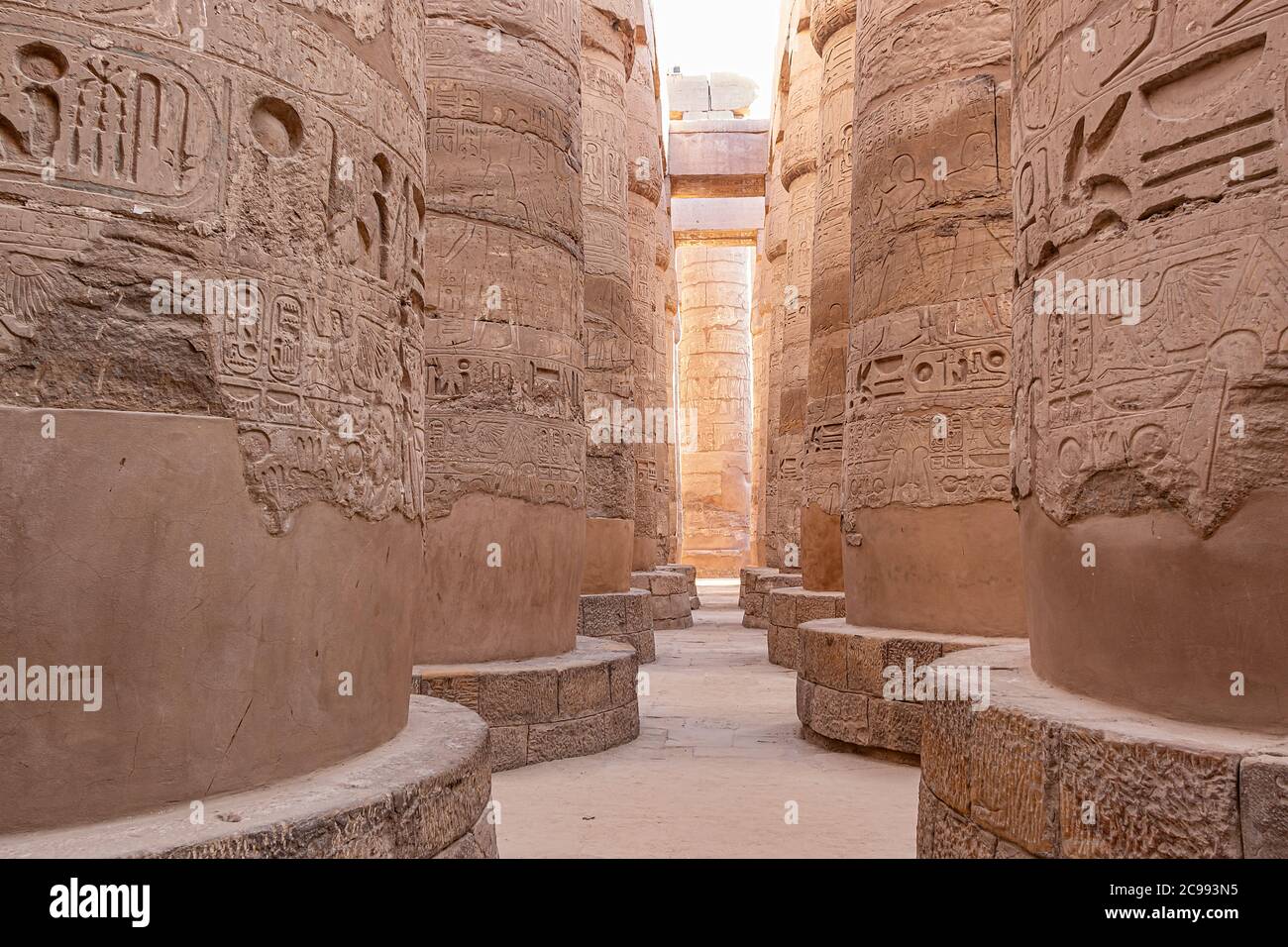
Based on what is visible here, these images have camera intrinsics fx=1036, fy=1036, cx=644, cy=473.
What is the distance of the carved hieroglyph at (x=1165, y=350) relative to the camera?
2.42 meters

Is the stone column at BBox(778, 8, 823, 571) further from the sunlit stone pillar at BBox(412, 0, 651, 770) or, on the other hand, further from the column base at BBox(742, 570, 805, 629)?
the sunlit stone pillar at BBox(412, 0, 651, 770)

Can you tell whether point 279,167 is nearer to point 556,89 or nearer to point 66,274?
point 66,274

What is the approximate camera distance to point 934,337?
19.5ft

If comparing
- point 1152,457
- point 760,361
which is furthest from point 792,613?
point 760,361

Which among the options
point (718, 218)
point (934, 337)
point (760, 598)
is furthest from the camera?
point (718, 218)

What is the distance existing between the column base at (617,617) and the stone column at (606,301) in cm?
28

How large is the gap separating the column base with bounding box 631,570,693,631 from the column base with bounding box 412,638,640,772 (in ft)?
21.4

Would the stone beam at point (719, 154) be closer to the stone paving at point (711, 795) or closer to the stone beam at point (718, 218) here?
the stone beam at point (718, 218)

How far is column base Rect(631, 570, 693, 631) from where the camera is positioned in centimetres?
1286

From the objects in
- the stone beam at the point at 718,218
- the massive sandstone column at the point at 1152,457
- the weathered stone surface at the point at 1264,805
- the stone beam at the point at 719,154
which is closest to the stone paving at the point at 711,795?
the massive sandstone column at the point at 1152,457

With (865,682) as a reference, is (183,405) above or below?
above

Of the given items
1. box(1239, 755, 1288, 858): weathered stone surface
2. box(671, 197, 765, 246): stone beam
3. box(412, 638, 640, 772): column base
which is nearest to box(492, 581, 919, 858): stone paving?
box(412, 638, 640, 772): column base

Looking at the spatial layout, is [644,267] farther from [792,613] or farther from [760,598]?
[792,613]

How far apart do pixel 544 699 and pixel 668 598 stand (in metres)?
7.66
